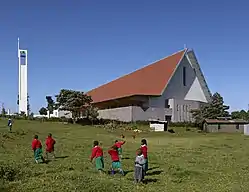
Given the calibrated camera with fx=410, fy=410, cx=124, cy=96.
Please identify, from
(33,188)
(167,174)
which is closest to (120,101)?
(167,174)

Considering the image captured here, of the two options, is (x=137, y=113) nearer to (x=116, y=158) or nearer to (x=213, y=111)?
(x=213, y=111)

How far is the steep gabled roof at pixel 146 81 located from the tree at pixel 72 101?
32.4ft

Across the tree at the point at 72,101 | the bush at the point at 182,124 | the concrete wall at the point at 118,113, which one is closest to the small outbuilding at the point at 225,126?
the bush at the point at 182,124

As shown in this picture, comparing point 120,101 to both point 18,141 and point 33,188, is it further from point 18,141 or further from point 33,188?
point 33,188

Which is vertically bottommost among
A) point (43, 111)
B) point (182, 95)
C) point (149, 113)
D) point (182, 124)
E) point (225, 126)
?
point (225, 126)

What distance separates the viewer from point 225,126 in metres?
69.5

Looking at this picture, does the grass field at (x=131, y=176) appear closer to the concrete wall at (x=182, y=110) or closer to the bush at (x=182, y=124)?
the bush at (x=182, y=124)

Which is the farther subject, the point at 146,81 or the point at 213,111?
the point at 146,81

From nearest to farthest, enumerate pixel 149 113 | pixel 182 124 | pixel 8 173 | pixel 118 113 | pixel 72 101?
pixel 8 173
pixel 72 101
pixel 182 124
pixel 149 113
pixel 118 113

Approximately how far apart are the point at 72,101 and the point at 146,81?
19.7 metres

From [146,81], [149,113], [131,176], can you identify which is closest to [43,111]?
[146,81]

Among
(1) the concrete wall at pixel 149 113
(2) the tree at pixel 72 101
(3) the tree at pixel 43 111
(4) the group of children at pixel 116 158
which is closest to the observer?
(4) the group of children at pixel 116 158

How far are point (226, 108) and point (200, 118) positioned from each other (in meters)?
8.33

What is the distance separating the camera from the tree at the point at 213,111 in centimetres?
7462
